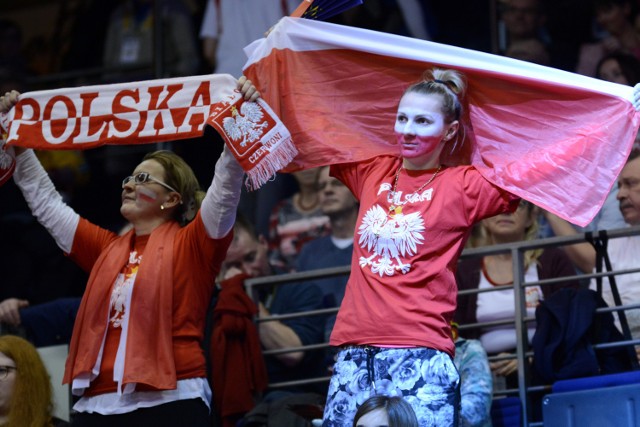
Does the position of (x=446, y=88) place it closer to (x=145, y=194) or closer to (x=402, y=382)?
(x=402, y=382)

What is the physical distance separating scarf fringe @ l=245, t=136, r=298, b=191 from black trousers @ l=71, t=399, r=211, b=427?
850 mm

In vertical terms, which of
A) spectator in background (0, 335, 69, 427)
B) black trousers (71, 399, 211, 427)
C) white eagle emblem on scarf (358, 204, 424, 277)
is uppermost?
white eagle emblem on scarf (358, 204, 424, 277)

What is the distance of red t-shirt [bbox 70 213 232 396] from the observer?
189 inches

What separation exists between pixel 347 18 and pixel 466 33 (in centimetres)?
81

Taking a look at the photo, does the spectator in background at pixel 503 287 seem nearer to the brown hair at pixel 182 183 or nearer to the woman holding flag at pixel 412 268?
the woman holding flag at pixel 412 268

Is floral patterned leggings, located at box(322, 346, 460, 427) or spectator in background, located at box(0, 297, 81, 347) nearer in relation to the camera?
floral patterned leggings, located at box(322, 346, 460, 427)

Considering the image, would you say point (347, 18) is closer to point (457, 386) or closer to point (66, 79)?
point (66, 79)

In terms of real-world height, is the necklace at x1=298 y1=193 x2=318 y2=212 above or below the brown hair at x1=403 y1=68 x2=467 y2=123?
above

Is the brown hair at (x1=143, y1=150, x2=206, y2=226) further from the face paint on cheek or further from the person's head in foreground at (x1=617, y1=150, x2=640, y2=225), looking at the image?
the person's head in foreground at (x1=617, y1=150, x2=640, y2=225)

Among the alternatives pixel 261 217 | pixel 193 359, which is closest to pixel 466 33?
pixel 261 217

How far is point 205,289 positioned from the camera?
497 cm

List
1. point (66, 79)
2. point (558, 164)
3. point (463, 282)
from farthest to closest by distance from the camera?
point (66, 79), point (463, 282), point (558, 164)

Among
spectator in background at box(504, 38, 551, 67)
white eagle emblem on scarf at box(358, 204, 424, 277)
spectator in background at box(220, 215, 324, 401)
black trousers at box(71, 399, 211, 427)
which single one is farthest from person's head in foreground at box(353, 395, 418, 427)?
spectator in background at box(504, 38, 551, 67)

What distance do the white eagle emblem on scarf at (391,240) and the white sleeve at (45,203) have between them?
1329mm
